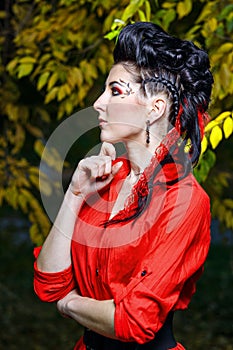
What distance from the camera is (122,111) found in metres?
1.92

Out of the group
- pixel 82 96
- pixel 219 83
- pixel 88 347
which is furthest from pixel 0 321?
pixel 88 347

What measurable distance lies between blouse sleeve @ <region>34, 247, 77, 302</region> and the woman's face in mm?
408

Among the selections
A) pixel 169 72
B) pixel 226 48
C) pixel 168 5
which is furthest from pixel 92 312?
pixel 168 5

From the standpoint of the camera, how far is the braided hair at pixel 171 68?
189cm

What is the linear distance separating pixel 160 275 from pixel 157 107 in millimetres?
456

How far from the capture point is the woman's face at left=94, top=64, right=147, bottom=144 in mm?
1913

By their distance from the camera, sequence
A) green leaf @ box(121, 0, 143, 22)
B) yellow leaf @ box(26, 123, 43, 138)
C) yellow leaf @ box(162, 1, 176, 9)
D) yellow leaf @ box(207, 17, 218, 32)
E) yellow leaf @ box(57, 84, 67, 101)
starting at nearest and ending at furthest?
1. green leaf @ box(121, 0, 143, 22)
2. yellow leaf @ box(207, 17, 218, 32)
3. yellow leaf @ box(162, 1, 176, 9)
4. yellow leaf @ box(57, 84, 67, 101)
5. yellow leaf @ box(26, 123, 43, 138)

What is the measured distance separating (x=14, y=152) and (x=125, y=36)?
7.79 ft

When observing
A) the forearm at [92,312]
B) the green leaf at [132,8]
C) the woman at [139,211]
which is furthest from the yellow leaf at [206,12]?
the forearm at [92,312]

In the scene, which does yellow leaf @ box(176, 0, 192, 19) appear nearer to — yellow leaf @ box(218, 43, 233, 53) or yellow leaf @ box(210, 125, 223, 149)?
yellow leaf @ box(218, 43, 233, 53)

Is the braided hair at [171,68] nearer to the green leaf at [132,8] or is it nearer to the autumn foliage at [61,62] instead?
the green leaf at [132,8]

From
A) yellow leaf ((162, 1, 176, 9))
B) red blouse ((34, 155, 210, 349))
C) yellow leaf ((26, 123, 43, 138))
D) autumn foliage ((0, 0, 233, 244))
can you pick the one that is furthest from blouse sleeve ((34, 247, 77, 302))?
yellow leaf ((26, 123, 43, 138))

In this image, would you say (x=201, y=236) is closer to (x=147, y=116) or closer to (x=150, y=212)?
(x=150, y=212)

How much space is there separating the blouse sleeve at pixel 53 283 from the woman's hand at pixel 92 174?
9.2 inches
